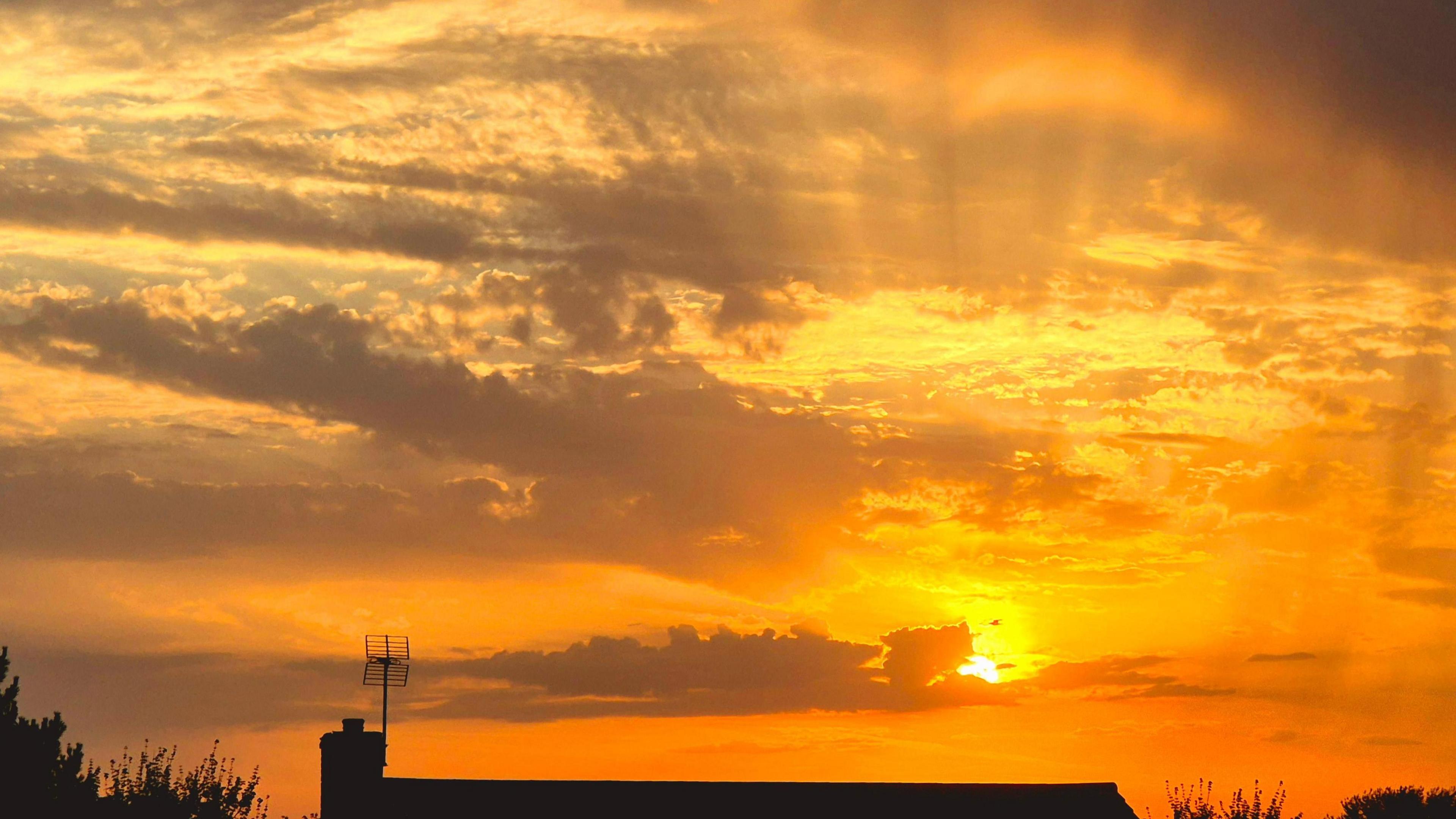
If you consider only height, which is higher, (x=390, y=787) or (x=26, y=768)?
(x=26, y=768)

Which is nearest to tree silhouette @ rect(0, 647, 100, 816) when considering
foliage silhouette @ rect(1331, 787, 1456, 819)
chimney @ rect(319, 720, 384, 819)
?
chimney @ rect(319, 720, 384, 819)

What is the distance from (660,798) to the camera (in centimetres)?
3759

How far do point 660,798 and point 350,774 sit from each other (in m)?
7.44

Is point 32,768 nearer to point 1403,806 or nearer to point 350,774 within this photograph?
point 350,774

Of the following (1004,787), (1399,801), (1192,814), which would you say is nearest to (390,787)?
(1004,787)

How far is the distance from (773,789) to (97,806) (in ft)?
88.1

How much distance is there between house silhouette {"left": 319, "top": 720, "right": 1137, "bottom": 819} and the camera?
121 ft

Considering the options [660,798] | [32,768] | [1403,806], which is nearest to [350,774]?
[660,798]

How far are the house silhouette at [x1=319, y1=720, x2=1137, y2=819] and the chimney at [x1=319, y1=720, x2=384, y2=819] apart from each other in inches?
0.7

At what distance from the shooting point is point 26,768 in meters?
49.7

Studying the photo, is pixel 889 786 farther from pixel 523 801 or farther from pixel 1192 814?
pixel 1192 814

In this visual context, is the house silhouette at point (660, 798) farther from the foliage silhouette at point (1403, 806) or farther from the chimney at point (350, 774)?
the foliage silhouette at point (1403, 806)

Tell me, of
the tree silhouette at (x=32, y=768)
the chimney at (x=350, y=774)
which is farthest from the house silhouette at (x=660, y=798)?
the tree silhouette at (x=32, y=768)

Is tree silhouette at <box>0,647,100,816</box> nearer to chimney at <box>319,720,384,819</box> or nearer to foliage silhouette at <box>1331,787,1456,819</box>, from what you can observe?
chimney at <box>319,720,384,819</box>
